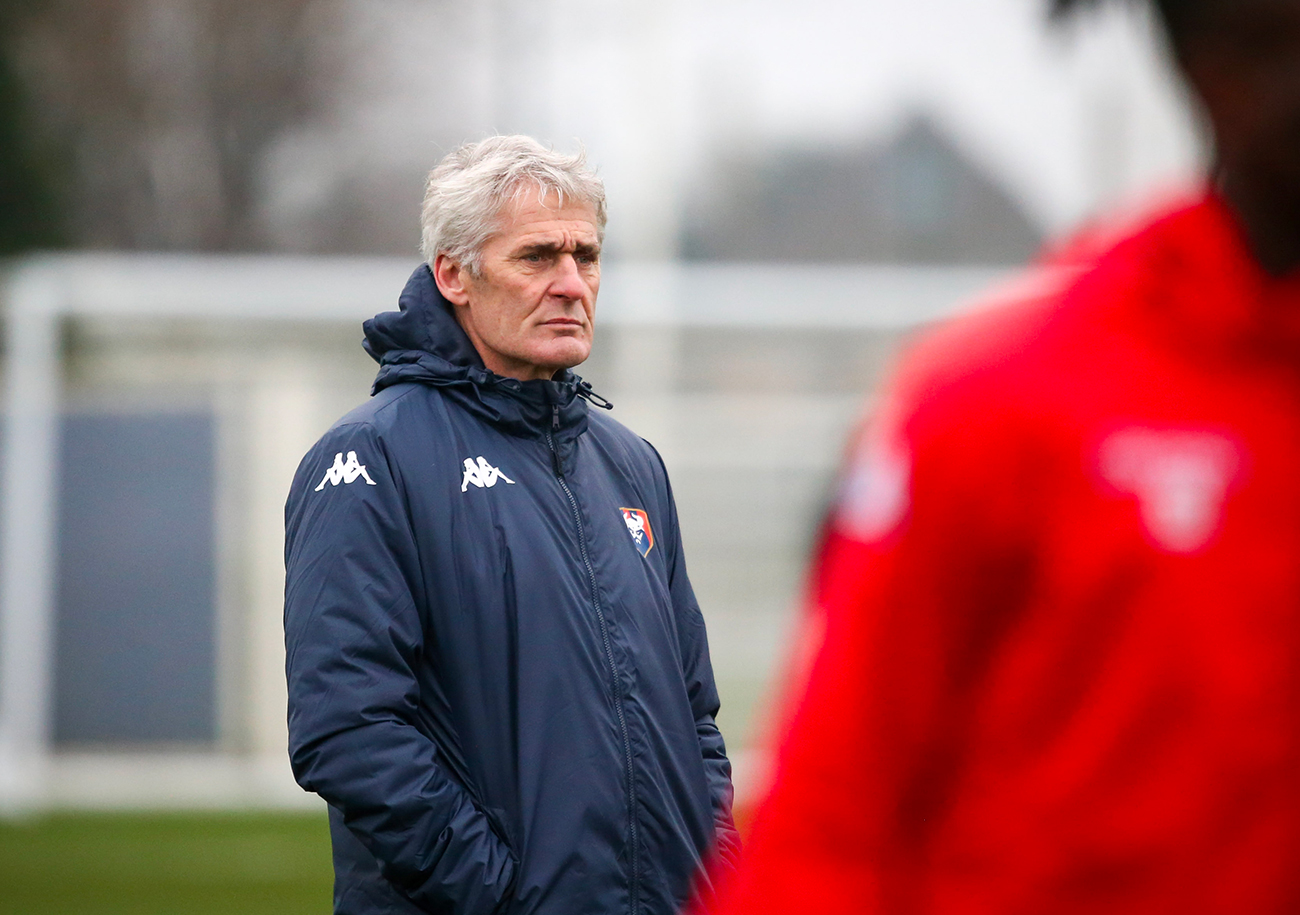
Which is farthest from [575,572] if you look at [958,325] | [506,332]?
[958,325]

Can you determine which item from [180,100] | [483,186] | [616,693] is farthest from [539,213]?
[180,100]

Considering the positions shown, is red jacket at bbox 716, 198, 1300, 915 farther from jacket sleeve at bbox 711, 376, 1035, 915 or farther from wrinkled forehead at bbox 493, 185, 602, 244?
wrinkled forehead at bbox 493, 185, 602, 244

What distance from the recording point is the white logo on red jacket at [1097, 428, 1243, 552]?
3.53 feet

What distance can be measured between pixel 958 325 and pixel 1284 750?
0.35 m

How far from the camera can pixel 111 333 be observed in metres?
11.3

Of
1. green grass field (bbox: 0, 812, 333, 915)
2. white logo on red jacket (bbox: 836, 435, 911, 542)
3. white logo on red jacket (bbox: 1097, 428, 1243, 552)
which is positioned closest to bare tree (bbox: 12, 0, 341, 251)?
green grass field (bbox: 0, 812, 333, 915)

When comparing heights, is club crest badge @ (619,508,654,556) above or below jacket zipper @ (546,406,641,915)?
above

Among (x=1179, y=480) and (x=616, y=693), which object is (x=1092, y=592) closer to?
(x=1179, y=480)

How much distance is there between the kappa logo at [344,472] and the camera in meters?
2.50

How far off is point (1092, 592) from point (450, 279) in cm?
181

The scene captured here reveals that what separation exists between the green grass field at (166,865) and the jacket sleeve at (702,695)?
5.30 m

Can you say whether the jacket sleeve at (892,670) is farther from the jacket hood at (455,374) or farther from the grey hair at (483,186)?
the grey hair at (483,186)

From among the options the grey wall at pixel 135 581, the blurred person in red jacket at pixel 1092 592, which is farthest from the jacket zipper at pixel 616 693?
the grey wall at pixel 135 581

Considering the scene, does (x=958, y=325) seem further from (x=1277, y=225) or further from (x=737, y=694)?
(x=737, y=694)
